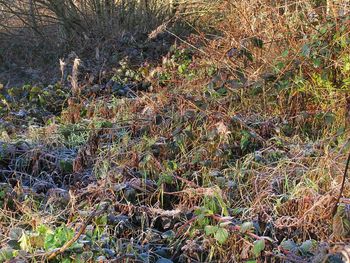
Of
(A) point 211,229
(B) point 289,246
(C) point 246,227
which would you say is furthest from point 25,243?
(B) point 289,246

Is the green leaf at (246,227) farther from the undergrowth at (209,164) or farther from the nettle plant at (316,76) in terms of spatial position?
the nettle plant at (316,76)

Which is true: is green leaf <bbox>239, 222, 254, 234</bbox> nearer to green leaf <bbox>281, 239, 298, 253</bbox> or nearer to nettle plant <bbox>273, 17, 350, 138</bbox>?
green leaf <bbox>281, 239, 298, 253</bbox>

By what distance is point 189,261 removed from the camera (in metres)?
3.03

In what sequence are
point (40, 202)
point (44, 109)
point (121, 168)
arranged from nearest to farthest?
point (40, 202) < point (121, 168) < point (44, 109)

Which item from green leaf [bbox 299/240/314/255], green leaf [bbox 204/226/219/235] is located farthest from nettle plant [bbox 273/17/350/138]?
green leaf [bbox 204/226/219/235]

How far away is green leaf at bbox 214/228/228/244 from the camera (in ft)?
9.50

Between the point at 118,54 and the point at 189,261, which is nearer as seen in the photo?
the point at 189,261

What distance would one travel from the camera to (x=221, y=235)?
2906mm

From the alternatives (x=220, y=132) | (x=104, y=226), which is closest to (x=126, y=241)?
(x=104, y=226)

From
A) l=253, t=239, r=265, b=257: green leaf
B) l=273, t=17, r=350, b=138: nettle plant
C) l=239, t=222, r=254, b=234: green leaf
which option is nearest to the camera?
l=253, t=239, r=265, b=257: green leaf

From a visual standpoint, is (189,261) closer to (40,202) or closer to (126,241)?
(126,241)

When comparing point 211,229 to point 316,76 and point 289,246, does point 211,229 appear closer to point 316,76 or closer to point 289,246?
point 289,246

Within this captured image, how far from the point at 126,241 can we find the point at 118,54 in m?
6.01

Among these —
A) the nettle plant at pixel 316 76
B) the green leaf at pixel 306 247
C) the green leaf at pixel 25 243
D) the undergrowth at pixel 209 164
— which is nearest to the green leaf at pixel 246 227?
the undergrowth at pixel 209 164
